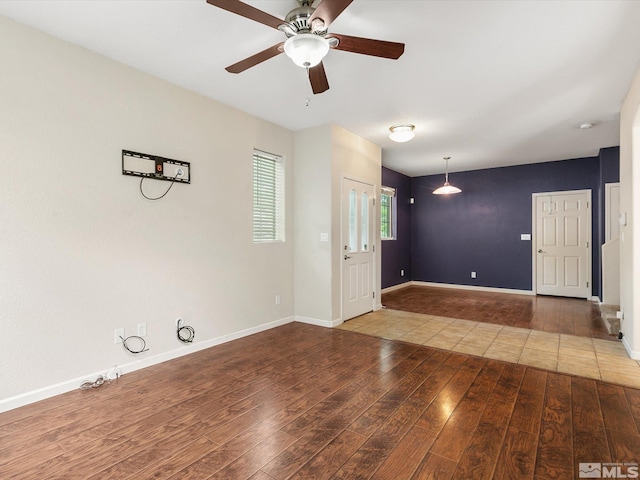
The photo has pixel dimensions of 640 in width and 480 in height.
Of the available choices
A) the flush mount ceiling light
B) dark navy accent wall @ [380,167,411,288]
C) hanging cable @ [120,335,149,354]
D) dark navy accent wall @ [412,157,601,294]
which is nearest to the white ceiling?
the flush mount ceiling light

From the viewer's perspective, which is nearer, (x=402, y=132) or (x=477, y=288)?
(x=402, y=132)

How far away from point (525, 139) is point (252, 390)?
5431 millimetres

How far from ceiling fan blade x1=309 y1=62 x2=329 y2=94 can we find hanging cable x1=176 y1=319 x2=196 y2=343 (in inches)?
105

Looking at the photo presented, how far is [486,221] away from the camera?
7473 mm

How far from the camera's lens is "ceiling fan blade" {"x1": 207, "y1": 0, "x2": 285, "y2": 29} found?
1.73 m

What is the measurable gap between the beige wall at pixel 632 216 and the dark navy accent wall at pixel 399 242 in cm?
412

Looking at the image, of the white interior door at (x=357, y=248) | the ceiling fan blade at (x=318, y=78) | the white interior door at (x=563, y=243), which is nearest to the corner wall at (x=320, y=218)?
the white interior door at (x=357, y=248)

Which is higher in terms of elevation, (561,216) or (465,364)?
(561,216)

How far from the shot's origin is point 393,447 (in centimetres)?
192

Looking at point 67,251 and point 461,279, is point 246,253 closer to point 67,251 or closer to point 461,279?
point 67,251

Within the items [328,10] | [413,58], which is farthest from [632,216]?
[328,10]

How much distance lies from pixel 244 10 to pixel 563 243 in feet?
24.2

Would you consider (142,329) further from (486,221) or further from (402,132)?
(486,221)

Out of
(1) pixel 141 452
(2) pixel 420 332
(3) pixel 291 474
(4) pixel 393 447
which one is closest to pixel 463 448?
(4) pixel 393 447
